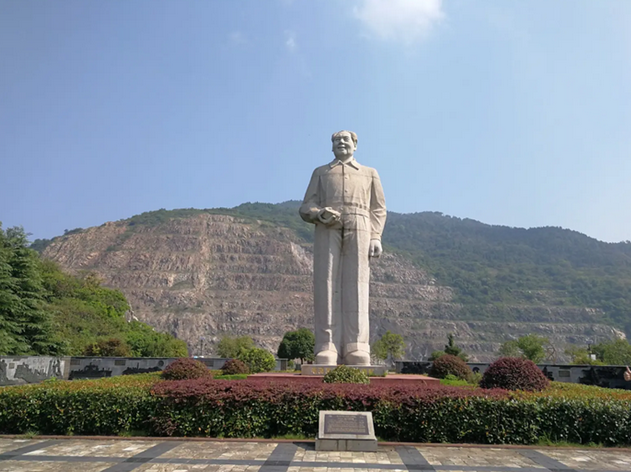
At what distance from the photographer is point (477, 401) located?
23.4 feet

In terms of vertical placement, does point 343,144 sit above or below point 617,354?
above

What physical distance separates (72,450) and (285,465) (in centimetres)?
278

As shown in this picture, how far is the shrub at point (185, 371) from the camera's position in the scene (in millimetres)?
11867

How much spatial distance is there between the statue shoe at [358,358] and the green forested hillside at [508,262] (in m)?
88.7

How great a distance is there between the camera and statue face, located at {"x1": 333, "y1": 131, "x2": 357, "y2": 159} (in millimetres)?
12336

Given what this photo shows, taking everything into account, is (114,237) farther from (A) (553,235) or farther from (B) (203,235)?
(A) (553,235)

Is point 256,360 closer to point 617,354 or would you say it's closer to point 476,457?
point 476,457

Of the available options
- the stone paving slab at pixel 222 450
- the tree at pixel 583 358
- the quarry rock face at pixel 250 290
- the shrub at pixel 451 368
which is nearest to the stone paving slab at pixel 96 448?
the stone paving slab at pixel 222 450

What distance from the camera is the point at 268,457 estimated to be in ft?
20.2

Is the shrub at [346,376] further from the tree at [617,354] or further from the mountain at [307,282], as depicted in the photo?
the mountain at [307,282]

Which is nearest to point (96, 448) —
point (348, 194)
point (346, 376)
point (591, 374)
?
point (346, 376)

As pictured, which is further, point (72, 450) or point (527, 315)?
point (527, 315)

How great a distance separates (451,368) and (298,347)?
22068mm

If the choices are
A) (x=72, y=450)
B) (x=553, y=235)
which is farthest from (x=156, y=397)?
(x=553, y=235)
